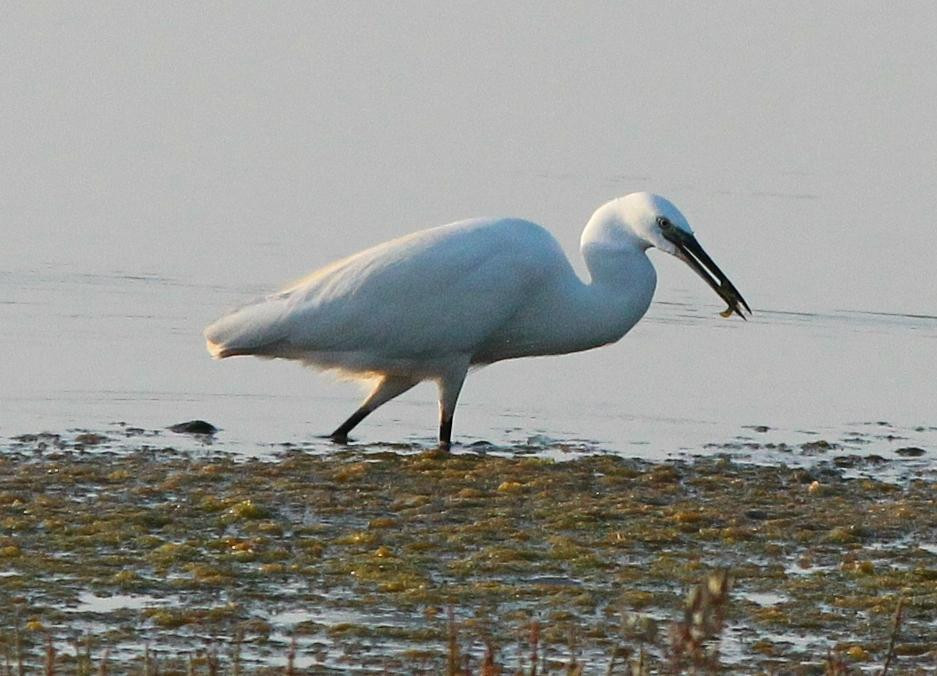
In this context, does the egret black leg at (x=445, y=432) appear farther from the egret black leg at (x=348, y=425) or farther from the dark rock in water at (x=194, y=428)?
the dark rock in water at (x=194, y=428)

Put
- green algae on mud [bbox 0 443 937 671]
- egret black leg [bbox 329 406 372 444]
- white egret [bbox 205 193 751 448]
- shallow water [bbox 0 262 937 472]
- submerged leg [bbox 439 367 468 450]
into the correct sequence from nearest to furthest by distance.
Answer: green algae on mud [bbox 0 443 937 671] → white egret [bbox 205 193 751 448] → submerged leg [bbox 439 367 468 450] → egret black leg [bbox 329 406 372 444] → shallow water [bbox 0 262 937 472]

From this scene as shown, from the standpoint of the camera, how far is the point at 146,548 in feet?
21.4

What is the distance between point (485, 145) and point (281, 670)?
10855mm

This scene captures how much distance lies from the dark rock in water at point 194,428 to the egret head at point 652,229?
1888 mm

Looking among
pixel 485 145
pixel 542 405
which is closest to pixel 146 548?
pixel 542 405

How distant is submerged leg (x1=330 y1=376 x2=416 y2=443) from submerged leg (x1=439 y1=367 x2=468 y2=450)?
232 millimetres

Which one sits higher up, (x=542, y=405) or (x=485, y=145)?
(x=485, y=145)

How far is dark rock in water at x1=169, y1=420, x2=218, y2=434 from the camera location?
29.8 feet

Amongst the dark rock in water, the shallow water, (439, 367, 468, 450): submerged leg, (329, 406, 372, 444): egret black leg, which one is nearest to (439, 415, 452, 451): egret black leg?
(439, 367, 468, 450): submerged leg

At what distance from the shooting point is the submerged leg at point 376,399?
29.8 feet

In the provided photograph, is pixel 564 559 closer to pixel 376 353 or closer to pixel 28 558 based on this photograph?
pixel 28 558

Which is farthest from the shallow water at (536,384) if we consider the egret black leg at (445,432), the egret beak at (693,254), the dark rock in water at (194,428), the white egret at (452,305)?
the egret beak at (693,254)

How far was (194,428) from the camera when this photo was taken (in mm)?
9109

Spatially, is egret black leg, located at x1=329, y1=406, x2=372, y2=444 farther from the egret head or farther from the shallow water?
the egret head
